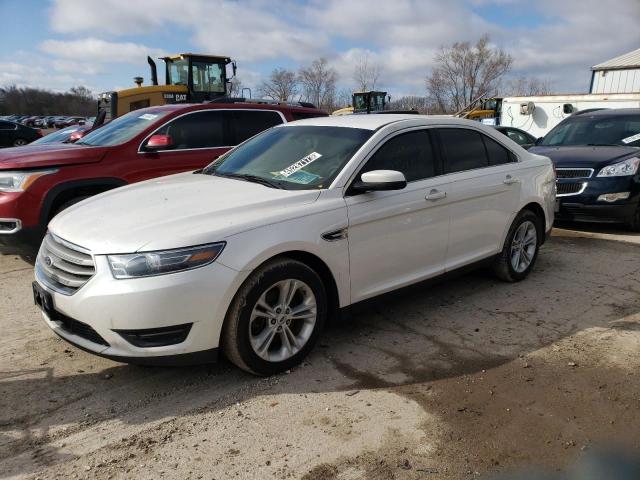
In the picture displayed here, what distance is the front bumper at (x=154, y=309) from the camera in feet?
9.59

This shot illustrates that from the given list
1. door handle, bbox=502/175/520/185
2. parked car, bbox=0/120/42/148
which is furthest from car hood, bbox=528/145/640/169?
parked car, bbox=0/120/42/148

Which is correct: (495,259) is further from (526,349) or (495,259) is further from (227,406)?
(227,406)

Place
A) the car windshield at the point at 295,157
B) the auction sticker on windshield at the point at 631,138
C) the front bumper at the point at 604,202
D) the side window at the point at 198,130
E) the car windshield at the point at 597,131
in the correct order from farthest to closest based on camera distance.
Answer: the car windshield at the point at 597,131 < the auction sticker on windshield at the point at 631,138 < the front bumper at the point at 604,202 < the side window at the point at 198,130 < the car windshield at the point at 295,157

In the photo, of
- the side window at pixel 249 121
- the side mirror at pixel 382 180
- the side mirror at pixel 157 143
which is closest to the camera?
the side mirror at pixel 382 180

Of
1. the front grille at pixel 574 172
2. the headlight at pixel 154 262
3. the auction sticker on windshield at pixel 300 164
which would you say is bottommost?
the headlight at pixel 154 262

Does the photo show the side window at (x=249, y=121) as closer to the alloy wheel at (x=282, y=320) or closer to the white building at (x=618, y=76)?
the alloy wheel at (x=282, y=320)

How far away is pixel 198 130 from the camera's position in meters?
6.77

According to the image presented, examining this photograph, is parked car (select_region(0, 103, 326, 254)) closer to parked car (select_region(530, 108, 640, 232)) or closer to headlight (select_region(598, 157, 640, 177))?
parked car (select_region(530, 108, 640, 232))

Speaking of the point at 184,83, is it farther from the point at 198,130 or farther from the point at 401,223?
the point at 401,223

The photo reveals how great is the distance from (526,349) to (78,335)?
3.08 meters

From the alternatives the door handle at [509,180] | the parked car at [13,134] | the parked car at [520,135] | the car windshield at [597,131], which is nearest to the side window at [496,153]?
the door handle at [509,180]

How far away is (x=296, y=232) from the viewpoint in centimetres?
338

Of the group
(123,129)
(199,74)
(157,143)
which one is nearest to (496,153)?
(157,143)

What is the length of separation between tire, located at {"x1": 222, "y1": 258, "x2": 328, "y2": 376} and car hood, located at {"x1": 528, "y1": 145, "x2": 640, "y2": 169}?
5.80 metres
